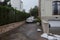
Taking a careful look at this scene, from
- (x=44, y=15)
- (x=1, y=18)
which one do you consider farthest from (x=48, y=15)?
(x=1, y=18)

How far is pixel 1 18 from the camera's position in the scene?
18.9 meters

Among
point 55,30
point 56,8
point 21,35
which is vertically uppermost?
point 56,8

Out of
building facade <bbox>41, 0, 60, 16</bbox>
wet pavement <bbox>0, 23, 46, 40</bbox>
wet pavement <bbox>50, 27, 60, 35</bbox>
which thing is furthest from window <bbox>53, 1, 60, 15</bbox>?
wet pavement <bbox>0, 23, 46, 40</bbox>

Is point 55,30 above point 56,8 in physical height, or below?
below

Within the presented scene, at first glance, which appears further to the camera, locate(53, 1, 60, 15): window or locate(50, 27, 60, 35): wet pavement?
locate(53, 1, 60, 15): window

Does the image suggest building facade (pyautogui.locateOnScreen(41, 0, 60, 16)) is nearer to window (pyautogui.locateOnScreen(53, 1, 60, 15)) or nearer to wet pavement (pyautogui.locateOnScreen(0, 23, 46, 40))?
window (pyautogui.locateOnScreen(53, 1, 60, 15))

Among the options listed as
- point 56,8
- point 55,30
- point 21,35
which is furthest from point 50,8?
point 21,35

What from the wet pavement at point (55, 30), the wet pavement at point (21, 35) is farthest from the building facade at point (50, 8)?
the wet pavement at point (21, 35)

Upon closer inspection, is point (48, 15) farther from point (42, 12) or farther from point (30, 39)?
point (30, 39)

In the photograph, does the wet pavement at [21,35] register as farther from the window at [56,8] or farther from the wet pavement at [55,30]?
the window at [56,8]

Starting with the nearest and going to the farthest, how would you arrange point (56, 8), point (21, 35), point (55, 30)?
point (21, 35)
point (55, 30)
point (56, 8)

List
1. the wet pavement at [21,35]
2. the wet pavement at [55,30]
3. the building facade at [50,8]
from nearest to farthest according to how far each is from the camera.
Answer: the wet pavement at [21,35]
the wet pavement at [55,30]
the building facade at [50,8]

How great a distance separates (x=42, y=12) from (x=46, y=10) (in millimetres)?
729

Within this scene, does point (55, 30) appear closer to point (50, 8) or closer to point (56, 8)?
point (50, 8)
